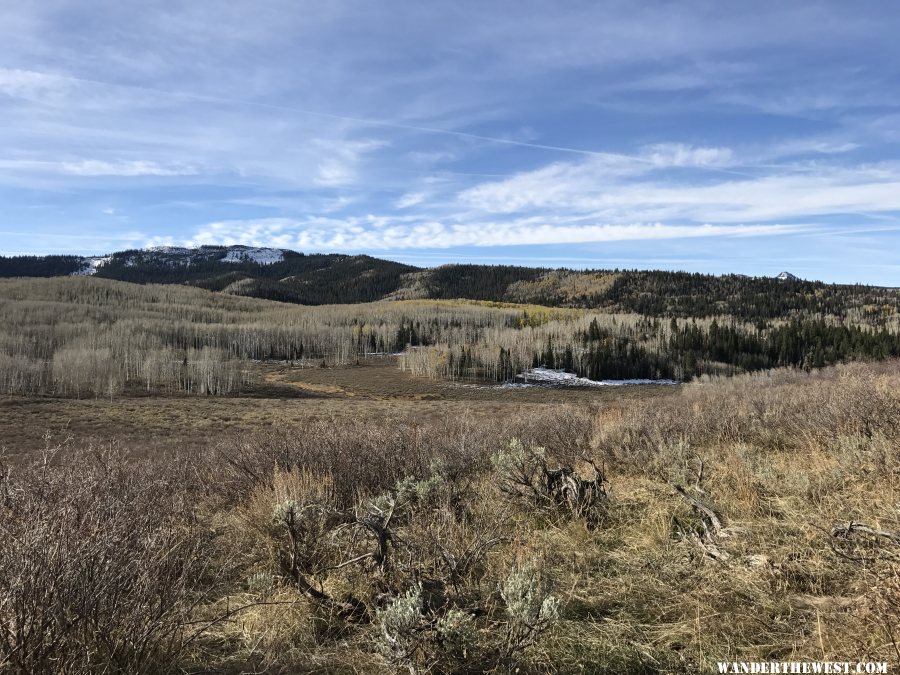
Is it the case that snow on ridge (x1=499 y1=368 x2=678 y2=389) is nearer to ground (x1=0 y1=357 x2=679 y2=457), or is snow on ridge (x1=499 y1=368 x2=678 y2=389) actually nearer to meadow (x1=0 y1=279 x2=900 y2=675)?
ground (x1=0 y1=357 x2=679 y2=457)

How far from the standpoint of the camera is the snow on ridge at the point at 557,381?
80500mm

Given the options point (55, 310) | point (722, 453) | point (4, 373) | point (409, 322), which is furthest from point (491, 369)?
point (55, 310)

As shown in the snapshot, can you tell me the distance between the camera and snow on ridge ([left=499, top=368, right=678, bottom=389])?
3169 inches

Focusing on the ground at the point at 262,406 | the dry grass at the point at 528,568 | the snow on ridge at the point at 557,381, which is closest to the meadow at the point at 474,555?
the dry grass at the point at 528,568

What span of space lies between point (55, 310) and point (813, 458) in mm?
136449

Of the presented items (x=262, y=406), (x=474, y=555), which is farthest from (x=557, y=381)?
(x=474, y=555)

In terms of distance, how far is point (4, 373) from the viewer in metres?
58.7

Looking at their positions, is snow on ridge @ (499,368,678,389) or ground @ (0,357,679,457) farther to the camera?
snow on ridge @ (499,368,678,389)

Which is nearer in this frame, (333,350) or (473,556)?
(473,556)

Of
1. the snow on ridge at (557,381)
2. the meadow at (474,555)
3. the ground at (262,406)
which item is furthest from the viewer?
the snow on ridge at (557,381)

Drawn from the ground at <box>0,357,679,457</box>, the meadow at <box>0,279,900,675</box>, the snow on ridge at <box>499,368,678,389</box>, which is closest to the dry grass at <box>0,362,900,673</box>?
the meadow at <box>0,279,900,675</box>

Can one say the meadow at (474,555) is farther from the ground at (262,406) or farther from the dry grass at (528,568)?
the ground at (262,406)

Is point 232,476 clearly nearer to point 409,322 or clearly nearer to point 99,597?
point 99,597

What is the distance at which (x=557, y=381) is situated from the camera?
83750 mm
